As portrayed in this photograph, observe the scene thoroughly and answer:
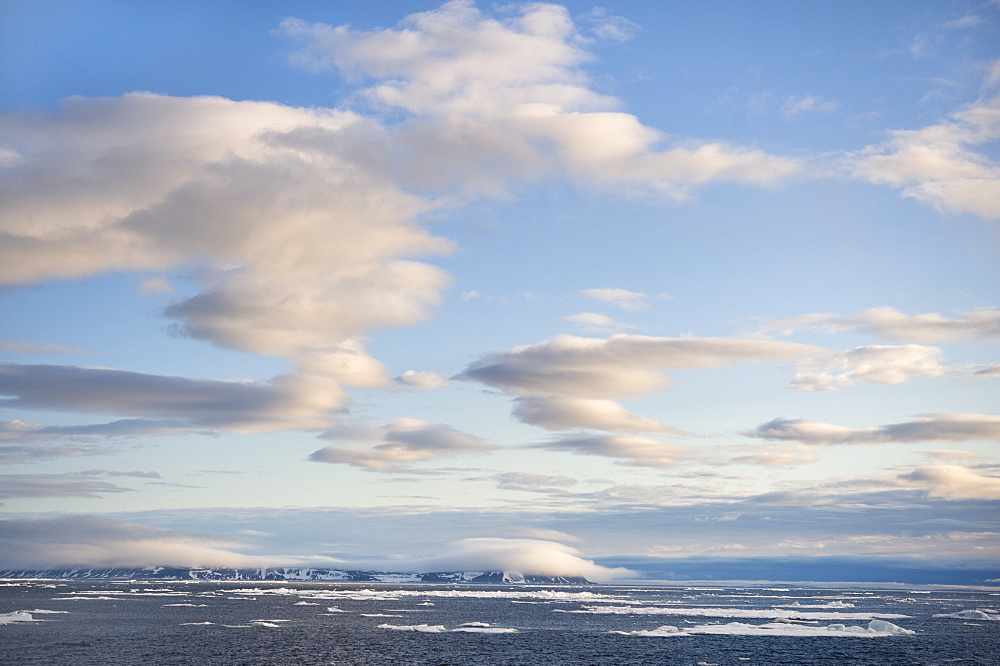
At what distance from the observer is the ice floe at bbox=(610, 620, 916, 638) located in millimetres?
86438

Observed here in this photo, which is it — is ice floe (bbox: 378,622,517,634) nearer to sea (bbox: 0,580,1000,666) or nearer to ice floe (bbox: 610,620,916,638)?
sea (bbox: 0,580,1000,666)

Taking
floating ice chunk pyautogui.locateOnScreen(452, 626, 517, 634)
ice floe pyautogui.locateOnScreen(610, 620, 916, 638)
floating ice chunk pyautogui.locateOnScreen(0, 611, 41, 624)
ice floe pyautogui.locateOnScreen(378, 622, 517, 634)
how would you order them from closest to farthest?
floating ice chunk pyautogui.locateOnScreen(452, 626, 517, 634) → ice floe pyautogui.locateOnScreen(378, 622, 517, 634) → floating ice chunk pyautogui.locateOnScreen(0, 611, 41, 624) → ice floe pyautogui.locateOnScreen(610, 620, 916, 638)

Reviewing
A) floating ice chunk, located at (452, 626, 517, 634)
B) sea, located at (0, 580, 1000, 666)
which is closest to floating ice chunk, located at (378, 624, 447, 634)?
sea, located at (0, 580, 1000, 666)

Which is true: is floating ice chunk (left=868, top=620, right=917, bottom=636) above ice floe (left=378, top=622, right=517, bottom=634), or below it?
above

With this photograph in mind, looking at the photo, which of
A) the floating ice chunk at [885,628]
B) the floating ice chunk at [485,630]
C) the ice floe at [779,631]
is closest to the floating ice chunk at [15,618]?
the floating ice chunk at [485,630]

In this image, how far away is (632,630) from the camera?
3580 inches

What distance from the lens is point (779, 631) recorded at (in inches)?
3583

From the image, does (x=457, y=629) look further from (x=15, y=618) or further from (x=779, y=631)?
(x=15, y=618)

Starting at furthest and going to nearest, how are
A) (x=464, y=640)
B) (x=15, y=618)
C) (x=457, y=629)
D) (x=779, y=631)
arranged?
(x=779, y=631) → (x=15, y=618) → (x=457, y=629) → (x=464, y=640)

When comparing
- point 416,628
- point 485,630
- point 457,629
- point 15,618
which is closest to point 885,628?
point 485,630

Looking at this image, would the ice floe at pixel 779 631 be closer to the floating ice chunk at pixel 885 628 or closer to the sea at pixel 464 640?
the floating ice chunk at pixel 885 628

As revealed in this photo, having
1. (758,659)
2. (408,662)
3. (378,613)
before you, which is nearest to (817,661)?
A: (758,659)

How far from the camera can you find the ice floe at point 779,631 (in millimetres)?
86438

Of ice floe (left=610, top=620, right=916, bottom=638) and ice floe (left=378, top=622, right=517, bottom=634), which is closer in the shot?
ice floe (left=378, top=622, right=517, bottom=634)
